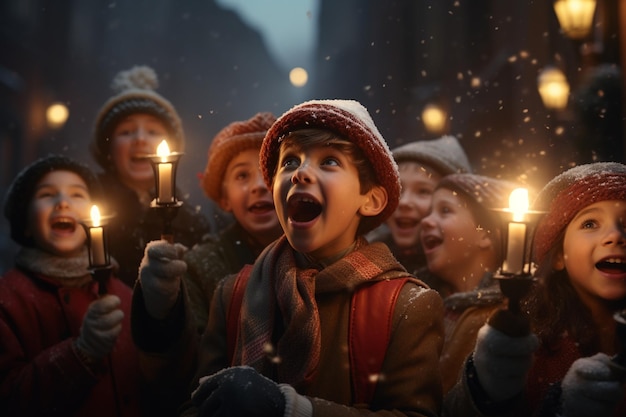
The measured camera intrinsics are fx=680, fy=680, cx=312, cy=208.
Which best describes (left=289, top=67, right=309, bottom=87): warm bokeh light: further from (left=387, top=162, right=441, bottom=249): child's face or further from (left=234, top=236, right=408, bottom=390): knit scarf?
(left=234, top=236, right=408, bottom=390): knit scarf

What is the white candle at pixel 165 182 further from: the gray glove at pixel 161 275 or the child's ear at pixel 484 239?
the child's ear at pixel 484 239

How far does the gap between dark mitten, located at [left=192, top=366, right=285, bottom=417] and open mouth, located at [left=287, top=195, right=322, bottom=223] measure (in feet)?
1.72

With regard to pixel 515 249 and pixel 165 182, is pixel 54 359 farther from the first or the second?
pixel 515 249

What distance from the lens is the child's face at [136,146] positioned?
153 inches

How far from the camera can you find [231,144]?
3285mm

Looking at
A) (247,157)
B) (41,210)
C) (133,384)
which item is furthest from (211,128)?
(133,384)

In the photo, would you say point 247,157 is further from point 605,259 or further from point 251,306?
point 605,259

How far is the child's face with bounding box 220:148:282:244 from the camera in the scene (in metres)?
3.23

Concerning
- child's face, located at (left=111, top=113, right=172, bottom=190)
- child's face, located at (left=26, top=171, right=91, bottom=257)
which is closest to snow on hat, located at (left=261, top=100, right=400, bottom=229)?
child's face, located at (left=26, top=171, right=91, bottom=257)

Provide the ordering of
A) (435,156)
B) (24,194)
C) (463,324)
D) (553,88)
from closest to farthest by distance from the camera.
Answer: (463,324) → (24,194) → (435,156) → (553,88)

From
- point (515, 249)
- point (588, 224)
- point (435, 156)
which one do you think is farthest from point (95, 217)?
point (435, 156)

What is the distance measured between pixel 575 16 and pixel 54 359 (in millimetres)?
3798

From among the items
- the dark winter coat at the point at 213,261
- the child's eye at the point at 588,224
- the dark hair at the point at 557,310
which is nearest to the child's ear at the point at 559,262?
the dark hair at the point at 557,310

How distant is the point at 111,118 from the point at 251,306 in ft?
6.99
